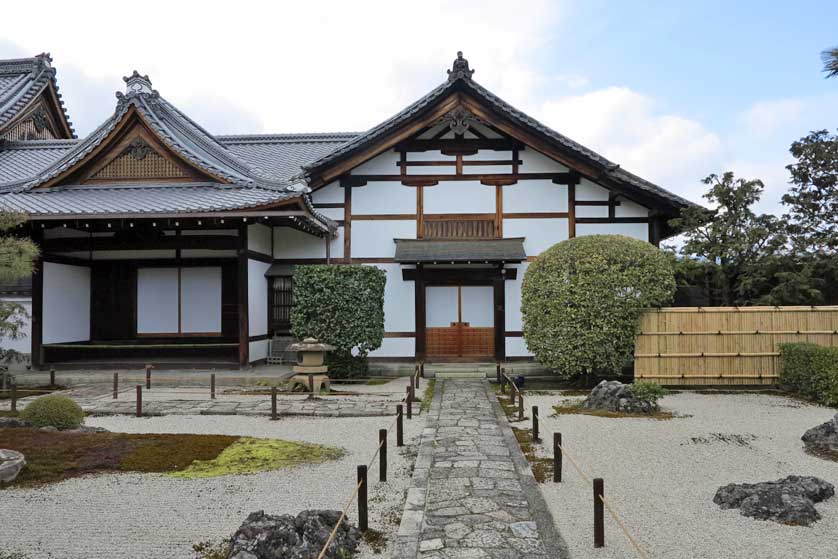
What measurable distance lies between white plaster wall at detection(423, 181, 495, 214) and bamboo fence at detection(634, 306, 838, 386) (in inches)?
213

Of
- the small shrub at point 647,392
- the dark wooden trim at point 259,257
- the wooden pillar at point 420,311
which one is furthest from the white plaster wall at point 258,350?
→ the small shrub at point 647,392

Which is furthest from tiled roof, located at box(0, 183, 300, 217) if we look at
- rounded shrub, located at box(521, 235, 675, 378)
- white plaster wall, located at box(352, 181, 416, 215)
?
rounded shrub, located at box(521, 235, 675, 378)

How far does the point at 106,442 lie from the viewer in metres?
8.56

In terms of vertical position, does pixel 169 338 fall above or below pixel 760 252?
below

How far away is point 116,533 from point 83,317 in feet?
42.7

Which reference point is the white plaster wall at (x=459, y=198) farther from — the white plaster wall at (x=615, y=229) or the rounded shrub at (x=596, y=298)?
the rounded shrub at (x=596, y=298)

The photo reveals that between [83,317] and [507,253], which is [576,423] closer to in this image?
[507,253]

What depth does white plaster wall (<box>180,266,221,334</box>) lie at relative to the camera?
16.5 metres

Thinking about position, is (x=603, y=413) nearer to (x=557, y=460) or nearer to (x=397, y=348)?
(x=557, y=460)

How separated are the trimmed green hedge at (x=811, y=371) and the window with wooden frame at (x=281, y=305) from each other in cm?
1231

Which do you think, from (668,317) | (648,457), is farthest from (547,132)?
(648,457)

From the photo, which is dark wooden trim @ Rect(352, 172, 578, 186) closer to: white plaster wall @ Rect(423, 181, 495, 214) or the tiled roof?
white plaster wall @ Rect(423, 181, 495, 214)

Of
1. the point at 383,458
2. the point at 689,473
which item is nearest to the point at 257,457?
the point at 383,458

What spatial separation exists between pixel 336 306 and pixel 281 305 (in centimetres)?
332
